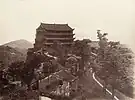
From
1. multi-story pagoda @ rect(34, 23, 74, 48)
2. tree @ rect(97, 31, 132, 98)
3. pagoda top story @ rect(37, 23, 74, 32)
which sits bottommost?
tree @ rect(97, 31, 132, 98)

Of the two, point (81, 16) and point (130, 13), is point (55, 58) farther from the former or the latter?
point (130, 13)

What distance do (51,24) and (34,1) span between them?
0.15 m

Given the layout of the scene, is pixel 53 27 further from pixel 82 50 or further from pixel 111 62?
pixel 111 62

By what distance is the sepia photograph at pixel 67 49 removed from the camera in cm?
128

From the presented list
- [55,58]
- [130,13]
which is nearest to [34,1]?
[55,58]

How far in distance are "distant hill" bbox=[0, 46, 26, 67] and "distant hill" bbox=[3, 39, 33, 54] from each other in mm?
15

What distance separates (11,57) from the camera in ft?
4.17

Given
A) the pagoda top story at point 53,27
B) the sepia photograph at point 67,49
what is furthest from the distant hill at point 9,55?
the pagoda top story at point 53,27

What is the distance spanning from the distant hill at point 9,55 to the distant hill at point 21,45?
0.05 ft

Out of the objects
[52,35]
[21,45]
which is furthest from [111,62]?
[21,45]

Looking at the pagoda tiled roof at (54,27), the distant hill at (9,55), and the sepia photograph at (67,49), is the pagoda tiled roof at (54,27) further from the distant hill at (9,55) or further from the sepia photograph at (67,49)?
the distant hill at (9,55)

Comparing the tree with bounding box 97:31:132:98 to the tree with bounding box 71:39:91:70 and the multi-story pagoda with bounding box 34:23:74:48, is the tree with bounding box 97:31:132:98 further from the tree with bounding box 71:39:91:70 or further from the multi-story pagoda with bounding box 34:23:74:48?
the multi-story pagoda with bounding box 34:23:74:48

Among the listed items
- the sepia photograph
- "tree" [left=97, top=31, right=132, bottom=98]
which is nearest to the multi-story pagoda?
the sepia photograph

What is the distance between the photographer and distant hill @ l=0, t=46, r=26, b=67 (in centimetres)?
127
